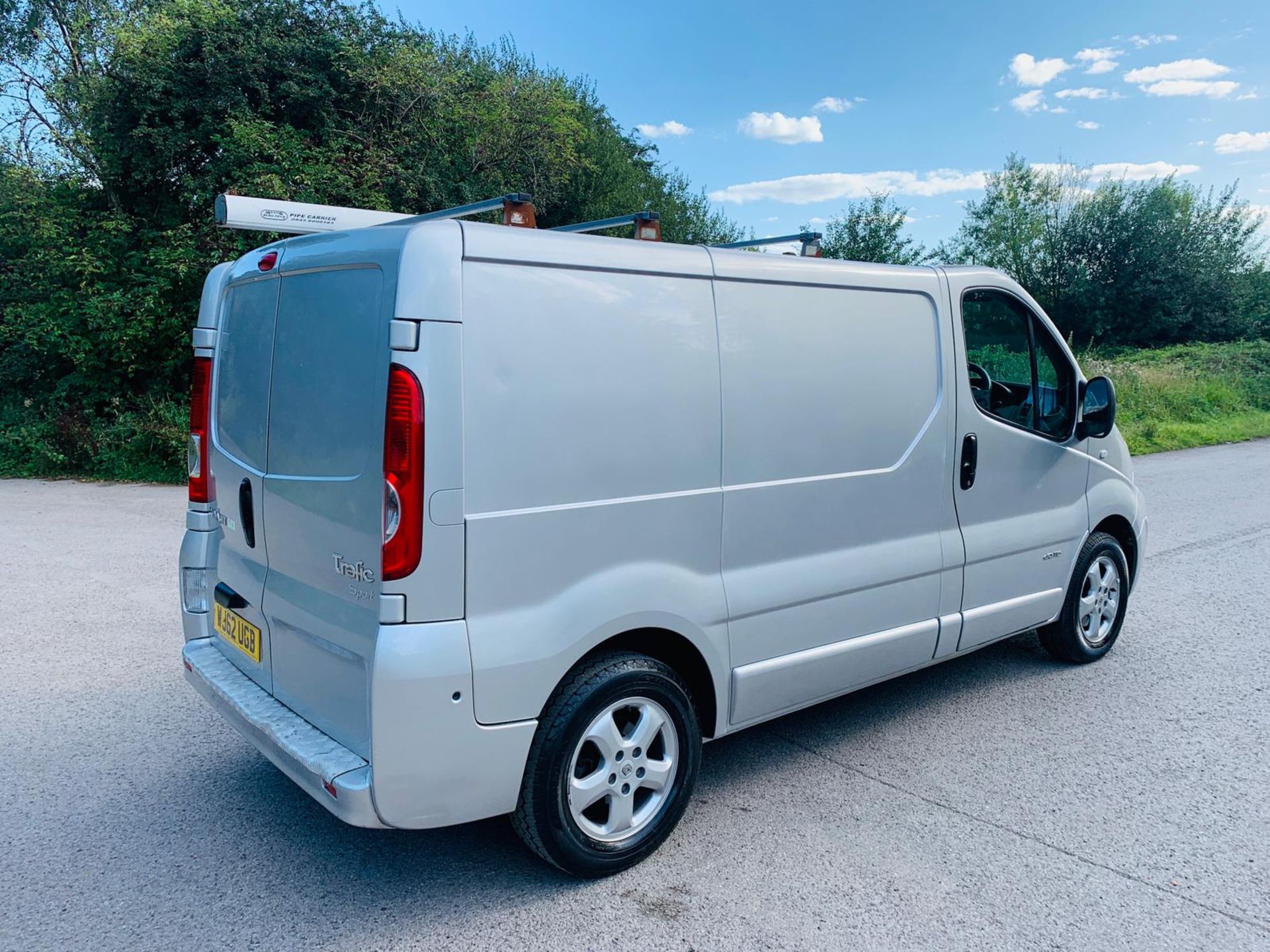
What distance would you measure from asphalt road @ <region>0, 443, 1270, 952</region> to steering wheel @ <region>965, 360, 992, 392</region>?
5.20 feet

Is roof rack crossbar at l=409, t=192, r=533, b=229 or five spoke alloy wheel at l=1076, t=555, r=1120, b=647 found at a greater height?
roof rack crossbar at l=409, t=192, r=533, b=229

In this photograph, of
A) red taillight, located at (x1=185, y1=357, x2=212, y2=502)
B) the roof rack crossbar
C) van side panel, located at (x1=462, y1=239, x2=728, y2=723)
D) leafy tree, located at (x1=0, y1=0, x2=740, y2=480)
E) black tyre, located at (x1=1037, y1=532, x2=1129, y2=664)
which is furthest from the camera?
leafy tree, located at (x1=0, y1=0, x2=740, y2=480)

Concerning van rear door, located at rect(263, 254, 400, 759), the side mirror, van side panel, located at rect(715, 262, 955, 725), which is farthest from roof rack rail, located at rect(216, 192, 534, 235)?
the side mirror

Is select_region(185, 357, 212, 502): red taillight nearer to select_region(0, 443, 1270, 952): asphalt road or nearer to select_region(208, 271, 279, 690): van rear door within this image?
select_region(208, 271, 279, 690): van rear door

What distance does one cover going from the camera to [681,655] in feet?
10.9

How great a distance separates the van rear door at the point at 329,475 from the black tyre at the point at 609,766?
0.58 m

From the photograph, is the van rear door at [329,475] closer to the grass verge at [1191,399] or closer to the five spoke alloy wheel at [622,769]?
the five spoke alloy wheel at [622,769]

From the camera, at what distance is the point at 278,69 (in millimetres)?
14531

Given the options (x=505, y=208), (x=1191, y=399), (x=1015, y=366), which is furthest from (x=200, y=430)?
(x=1191, y=399)

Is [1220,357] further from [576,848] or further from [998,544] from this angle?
[576,848]

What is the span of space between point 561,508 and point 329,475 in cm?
73

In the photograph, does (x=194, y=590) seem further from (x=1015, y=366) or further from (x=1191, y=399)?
(x=1191, y=399)

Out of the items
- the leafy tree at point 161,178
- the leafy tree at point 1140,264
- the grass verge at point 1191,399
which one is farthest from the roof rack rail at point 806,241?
the leafy tree at point 1140,264

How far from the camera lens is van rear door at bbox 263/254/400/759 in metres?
2.70
